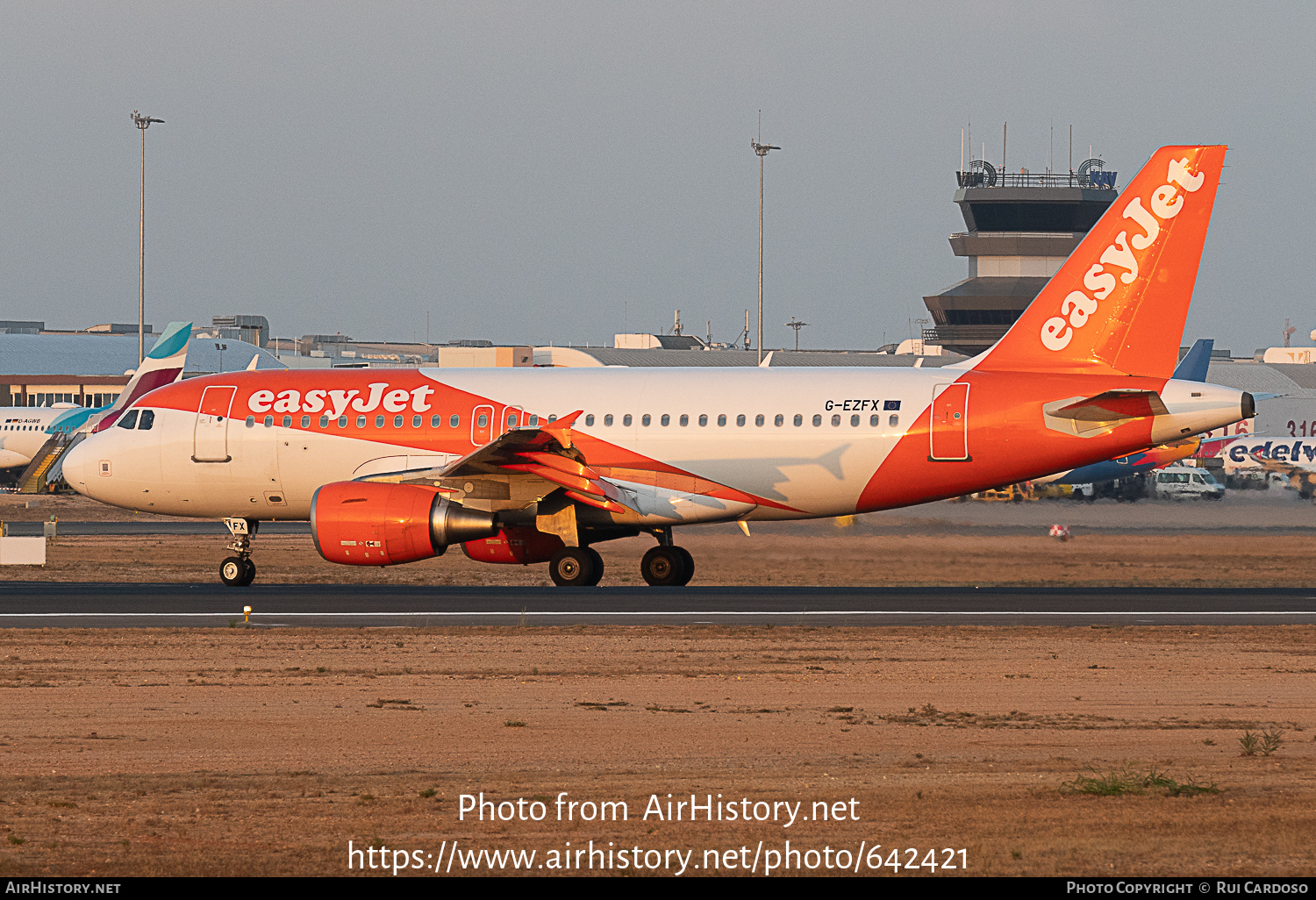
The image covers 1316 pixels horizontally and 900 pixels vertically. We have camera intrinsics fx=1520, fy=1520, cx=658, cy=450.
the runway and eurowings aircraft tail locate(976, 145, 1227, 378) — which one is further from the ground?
eurowings aircraft tail locate(976, 145, 1227, 378)

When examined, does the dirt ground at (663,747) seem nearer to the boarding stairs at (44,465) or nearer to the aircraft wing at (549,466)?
the aircraft wing at (549,466)

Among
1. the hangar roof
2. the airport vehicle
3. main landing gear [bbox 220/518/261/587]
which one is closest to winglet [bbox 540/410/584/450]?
main landing gear [bbox 220/518/261/587]

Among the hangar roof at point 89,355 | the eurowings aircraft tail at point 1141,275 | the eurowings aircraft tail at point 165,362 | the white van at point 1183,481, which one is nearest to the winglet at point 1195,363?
the white van at point 1183,481

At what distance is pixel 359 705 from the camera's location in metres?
13.4

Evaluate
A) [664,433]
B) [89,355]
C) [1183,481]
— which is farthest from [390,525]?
[89,355]

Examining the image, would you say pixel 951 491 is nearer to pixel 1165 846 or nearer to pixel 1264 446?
pixel 1165 846

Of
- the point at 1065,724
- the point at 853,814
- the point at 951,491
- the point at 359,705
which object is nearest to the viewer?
the point at 853,814

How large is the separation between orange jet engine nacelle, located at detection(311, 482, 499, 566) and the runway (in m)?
0.70

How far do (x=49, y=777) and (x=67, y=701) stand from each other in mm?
3367

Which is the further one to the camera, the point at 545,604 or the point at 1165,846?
the point at 545,604

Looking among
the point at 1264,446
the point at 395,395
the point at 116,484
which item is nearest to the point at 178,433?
the point at 116,484

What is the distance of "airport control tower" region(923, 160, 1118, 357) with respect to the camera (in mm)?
80688

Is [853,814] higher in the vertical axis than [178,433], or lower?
lower

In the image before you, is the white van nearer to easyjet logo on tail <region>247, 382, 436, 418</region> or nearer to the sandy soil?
easyjet logo on tail <region>247, 382, 436, 418</region>
